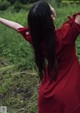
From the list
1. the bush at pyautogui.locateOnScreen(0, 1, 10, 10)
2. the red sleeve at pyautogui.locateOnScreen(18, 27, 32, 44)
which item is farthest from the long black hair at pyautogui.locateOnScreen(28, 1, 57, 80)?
the bush at pyautogui.locateOnScreen(0, 1, 10, 10)

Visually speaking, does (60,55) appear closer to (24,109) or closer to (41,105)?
(41,105)

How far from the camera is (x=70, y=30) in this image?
3.43 meters

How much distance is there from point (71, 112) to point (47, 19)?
752 millimetres

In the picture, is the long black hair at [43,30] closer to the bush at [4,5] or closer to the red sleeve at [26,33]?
the red sleeve at [26,33]

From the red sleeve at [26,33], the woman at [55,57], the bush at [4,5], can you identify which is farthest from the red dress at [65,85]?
the bush at [4,5]

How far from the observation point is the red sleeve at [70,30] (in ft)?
11.2

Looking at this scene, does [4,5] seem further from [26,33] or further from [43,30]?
[43,30]

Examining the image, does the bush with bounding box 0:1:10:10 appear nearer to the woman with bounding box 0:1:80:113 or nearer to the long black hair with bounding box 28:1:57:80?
the woman with bounding box 0:1:80:113

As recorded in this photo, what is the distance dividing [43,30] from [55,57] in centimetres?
22

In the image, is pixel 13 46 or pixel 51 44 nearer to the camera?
pixel 51 44

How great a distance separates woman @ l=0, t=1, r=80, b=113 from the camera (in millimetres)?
3447

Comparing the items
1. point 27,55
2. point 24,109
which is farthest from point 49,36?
point 27,55

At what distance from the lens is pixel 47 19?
343cm

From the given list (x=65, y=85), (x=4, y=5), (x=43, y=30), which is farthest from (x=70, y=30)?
(x=4, y=5)
